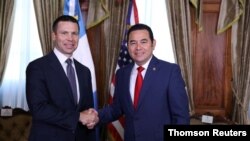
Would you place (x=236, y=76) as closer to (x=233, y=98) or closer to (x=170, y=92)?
(x=233, y=98)

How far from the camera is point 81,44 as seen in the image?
392 centimetres

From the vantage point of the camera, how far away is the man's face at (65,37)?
2377 mm

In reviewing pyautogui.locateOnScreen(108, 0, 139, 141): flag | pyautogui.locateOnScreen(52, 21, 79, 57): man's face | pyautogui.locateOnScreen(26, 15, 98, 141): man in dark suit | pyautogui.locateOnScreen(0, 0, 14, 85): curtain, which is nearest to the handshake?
pyautogui.locateOnScreen(26, 15, 98, 141): man in dark suit

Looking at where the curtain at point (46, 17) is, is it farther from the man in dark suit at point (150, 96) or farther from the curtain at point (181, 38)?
the man in dark suit at point (150, 96)

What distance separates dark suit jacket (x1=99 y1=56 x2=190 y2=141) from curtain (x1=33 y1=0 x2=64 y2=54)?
2026 millimetres

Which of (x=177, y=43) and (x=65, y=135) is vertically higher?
(x=177, y=43)

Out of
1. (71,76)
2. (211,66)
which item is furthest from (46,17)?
(211,66)

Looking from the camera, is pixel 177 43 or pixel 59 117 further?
pixel 177 43

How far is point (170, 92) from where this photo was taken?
230cm

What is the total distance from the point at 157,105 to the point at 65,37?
85 cm

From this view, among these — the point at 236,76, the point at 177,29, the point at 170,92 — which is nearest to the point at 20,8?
the point at 177,29

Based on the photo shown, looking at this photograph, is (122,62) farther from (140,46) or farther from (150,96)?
(150,96)

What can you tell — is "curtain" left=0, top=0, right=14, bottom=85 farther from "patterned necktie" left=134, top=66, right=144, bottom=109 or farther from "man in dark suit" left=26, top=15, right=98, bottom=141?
"patterned necktie" left=134, top=66, right=144, bottom=109

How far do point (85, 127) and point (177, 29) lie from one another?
7.23 ft
